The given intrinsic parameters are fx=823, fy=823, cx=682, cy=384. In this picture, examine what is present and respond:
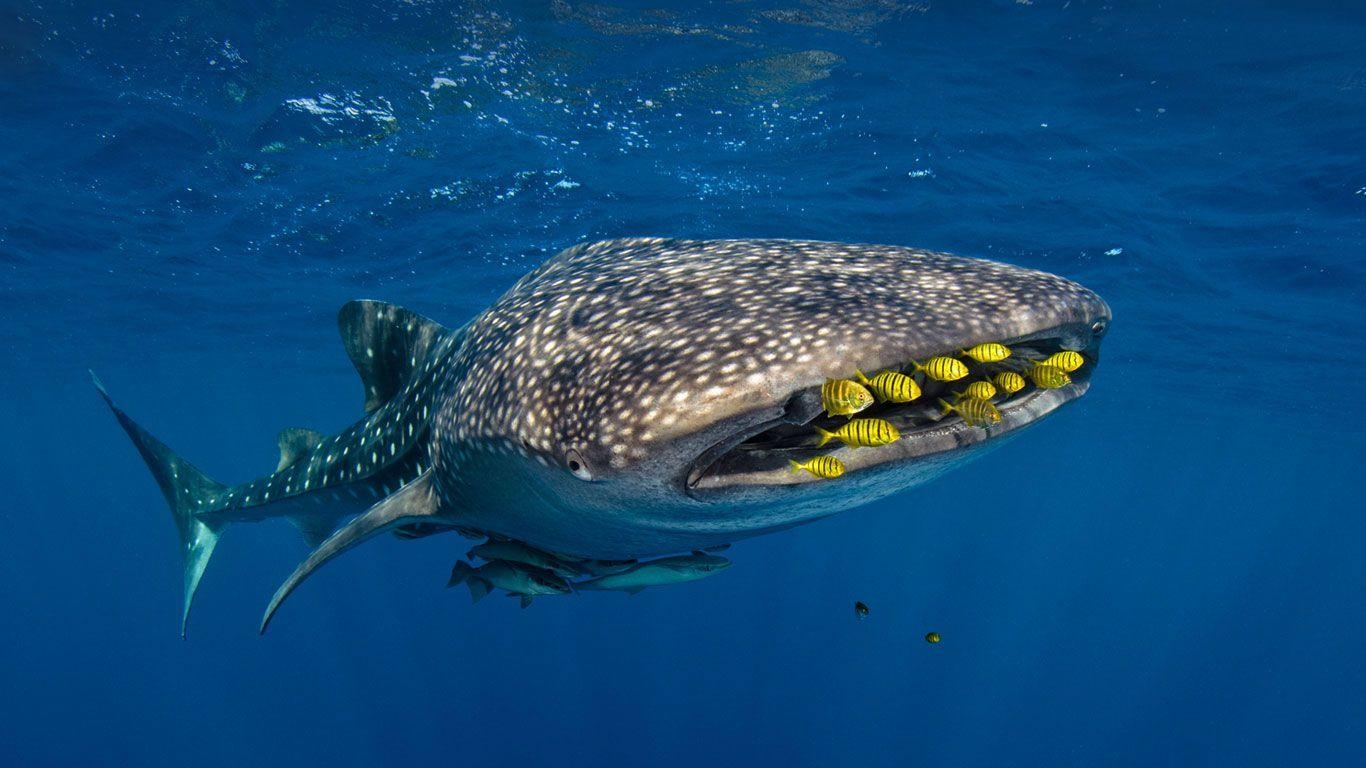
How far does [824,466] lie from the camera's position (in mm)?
2406

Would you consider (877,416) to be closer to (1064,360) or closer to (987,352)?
(987,352)

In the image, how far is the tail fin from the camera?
670cm

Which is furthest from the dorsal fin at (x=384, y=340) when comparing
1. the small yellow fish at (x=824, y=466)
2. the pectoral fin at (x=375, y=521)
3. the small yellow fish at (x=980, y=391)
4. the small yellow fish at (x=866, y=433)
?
the small yellow fish at (x=980, y=391)

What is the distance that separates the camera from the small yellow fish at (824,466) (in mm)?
2393

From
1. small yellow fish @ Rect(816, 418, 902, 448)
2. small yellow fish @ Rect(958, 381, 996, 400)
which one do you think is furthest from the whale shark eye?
small yellow fish @ Rect(958, 381, 996, 400)

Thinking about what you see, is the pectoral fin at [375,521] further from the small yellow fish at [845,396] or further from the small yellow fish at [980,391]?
the small yellow fish at [980,391]

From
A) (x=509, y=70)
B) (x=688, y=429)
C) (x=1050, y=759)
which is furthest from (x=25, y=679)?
(x=688, y=429)

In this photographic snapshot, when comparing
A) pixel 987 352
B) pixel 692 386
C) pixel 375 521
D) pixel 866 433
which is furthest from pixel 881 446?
pixel 375 521

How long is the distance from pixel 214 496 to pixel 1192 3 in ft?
36.0

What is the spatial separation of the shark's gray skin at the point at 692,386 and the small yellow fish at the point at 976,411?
0.11 feet

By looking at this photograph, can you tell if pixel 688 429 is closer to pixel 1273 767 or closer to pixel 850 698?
pixel 850 698

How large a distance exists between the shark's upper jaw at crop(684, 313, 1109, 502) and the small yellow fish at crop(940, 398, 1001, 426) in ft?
0.08

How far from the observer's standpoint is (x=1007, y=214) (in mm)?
16188

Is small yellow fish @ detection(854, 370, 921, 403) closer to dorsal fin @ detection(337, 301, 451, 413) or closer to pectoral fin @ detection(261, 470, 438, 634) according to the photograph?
pectoral fin @ detection(261, 470, 438, 634)
